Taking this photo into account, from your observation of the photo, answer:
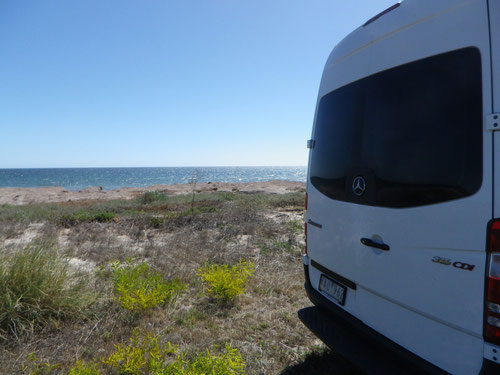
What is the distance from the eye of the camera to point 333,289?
7.58 ft

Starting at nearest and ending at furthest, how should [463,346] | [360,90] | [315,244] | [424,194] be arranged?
[463,346], [424,194], [360,90], [315,244]

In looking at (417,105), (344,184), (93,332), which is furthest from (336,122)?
(93,332)

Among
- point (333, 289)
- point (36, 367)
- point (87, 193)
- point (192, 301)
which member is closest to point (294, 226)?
point (192, 301)

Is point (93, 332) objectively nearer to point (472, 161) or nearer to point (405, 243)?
point (405, 243)

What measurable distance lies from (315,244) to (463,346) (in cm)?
130

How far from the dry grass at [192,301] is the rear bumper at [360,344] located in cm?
53

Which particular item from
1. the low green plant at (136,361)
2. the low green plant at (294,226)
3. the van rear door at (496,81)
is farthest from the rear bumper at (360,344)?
the low green plant at (294,226)

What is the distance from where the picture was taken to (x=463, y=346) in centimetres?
136

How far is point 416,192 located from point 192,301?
312cm

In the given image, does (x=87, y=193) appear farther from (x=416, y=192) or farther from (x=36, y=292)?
(x=416, y=192)

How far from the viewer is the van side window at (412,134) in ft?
4.48

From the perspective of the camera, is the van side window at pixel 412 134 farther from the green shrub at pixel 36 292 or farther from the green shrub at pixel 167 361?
the green shrub at pixel 36 292

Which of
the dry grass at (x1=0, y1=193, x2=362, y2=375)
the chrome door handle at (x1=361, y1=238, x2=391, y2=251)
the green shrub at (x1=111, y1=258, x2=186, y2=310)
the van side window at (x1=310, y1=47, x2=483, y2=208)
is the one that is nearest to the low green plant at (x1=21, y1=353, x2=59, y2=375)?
the dry grass at (x1=0, y1=193, x2=362, y2=375)

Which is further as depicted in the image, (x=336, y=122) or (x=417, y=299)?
(x=336, y=122)
